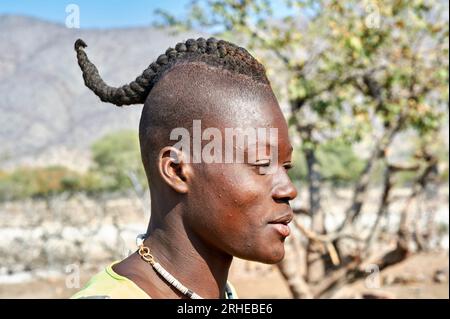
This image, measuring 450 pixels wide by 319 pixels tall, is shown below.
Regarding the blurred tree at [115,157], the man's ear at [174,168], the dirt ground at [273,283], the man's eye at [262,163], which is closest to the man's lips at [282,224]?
the man's eye at [262,163]

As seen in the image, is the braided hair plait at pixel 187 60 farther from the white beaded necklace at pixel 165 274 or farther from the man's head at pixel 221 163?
the white beaded necklace at pixel 165 274

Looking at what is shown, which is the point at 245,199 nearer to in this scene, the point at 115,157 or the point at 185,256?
the point at 185,256

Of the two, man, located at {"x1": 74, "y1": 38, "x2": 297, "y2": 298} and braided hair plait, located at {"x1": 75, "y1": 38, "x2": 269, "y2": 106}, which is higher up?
braided hair plait, located at {"x1": 75, "y1": 38, "x2": 269, "y2": 106}

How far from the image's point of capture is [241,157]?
5.27ft

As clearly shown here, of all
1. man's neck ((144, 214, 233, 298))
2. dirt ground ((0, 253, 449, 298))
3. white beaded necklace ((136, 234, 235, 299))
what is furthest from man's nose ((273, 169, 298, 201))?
dirt ground ((0, 253, 449, 298))

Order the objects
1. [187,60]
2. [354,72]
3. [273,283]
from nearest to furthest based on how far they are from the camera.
Answer: [187,60], [354,72], [273,283]

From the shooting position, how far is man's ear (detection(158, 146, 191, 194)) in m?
1.63

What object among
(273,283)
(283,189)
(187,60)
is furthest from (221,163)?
(273,283)

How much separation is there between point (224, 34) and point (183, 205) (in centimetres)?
507

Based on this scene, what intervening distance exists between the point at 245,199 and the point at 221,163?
11 centimetres

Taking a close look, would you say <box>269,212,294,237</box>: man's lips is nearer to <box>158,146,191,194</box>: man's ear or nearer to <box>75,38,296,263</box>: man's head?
<box>75,38,296,263</box>: man's head

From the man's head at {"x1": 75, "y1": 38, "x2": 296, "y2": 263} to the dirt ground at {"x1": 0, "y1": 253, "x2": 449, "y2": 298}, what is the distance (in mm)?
9238

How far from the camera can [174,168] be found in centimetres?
164
